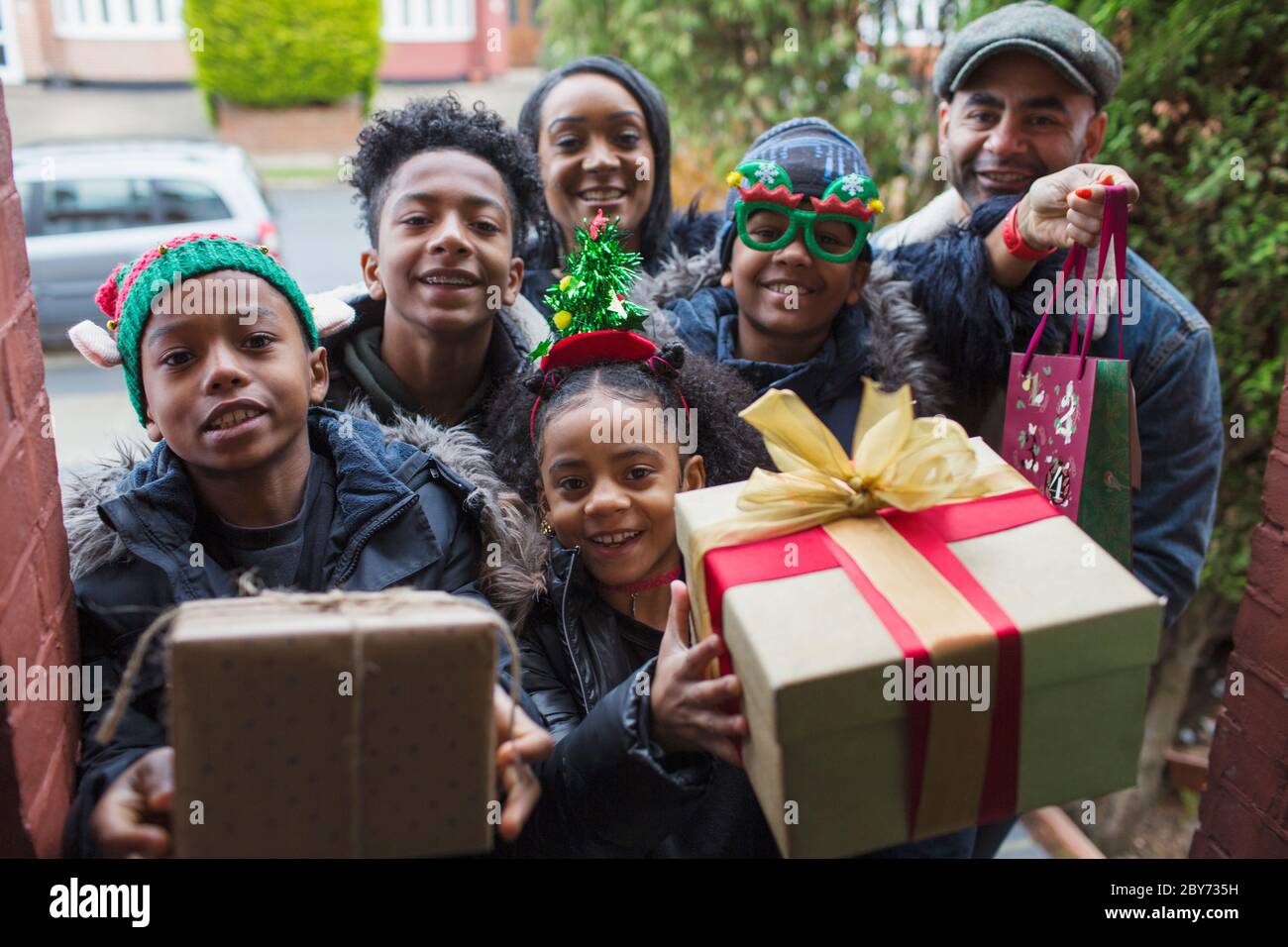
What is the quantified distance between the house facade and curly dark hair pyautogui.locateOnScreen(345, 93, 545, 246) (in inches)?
524

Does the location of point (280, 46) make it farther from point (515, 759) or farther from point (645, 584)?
point (515, 759)

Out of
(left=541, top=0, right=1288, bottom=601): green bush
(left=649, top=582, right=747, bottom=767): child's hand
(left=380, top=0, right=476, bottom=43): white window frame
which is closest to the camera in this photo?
(left=649, top=582, right=747, bottom=767): child's hand

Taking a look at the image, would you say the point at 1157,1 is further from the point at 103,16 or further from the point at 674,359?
the point at 103,16

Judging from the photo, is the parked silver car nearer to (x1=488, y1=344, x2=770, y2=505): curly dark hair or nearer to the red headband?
(x1=488, y1=344, x2=770, y2=505): curly dark hair

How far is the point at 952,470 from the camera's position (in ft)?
5.01

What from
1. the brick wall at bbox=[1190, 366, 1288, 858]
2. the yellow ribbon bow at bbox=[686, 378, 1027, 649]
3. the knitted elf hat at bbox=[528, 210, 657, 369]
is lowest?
the brick wall at bbox=[1190, 366, 1288, 858]

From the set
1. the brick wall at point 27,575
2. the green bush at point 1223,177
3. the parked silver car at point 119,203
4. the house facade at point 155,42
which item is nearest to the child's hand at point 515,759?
the brick wall at point 27,575

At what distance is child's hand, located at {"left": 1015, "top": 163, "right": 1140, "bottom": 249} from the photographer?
197 cm

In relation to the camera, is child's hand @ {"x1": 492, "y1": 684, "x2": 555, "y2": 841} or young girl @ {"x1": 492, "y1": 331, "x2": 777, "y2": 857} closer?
child's hand @ {"x1": 492, "y1": 684, "x2": 555, "y2": 841}

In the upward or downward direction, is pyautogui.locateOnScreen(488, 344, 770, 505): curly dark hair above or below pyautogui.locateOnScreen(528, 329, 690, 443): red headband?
below

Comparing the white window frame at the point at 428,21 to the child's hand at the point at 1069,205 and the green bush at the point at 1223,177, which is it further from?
the child's hand at the point at 1069,205

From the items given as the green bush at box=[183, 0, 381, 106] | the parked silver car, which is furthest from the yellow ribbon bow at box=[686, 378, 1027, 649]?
the green bush at box=[183, 0, 381, 106]

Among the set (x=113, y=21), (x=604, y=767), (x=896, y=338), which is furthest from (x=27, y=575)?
(x=113, y=21)

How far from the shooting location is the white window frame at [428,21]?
15.8 metres
